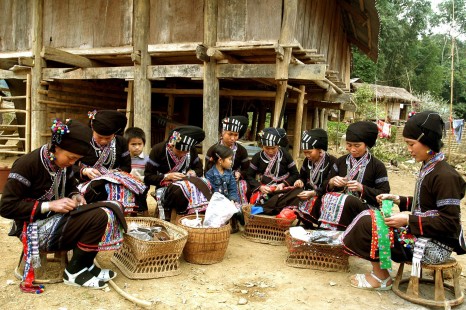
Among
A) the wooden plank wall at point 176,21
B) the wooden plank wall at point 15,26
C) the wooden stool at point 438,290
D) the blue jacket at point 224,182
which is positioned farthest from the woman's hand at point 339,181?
the wooden plank wall at point 15,26

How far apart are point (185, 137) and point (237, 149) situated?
1.10 meters

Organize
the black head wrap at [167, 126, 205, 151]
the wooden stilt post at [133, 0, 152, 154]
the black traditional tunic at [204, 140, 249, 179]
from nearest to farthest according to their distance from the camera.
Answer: the black head wrap at [167, 126, 205, 151] → the black traditional tunic at [204, 140, 249, 179] → the wooden stilt post at [133, 0, 152, 154]

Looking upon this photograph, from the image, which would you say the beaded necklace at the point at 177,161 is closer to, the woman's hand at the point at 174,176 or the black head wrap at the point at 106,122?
the woman's hand at the point at 174,176

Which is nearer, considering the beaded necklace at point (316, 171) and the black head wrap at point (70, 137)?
Answer: the black head wrap at point (70, 137)

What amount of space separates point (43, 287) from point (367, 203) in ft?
10.8

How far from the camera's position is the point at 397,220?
3.25m

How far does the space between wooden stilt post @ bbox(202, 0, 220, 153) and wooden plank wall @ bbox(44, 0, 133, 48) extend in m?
1.89

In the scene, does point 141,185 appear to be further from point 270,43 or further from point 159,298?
point 270,43

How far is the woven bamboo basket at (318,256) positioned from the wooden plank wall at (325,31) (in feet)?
16.9

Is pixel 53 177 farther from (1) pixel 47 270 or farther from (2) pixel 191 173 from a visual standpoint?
(2) pixel 191 173

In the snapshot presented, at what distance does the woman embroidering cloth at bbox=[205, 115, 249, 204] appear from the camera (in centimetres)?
532

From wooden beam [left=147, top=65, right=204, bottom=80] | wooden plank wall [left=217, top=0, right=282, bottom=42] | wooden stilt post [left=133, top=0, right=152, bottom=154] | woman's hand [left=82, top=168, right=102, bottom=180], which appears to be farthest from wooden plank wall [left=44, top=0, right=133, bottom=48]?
woman's hand [left=82, top=168, right=102, bottom=180]

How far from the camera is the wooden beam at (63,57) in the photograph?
8.26 metres

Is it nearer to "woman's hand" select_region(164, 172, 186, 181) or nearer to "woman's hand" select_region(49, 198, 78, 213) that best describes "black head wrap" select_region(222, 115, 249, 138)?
"woman's hand" select_region(164, 172, 186, 181)
